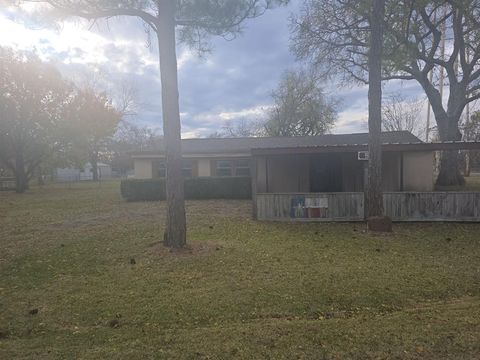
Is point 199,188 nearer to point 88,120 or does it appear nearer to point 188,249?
point 188,249

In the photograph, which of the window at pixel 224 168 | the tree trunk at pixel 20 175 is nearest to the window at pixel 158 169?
the window at pixel 224 168

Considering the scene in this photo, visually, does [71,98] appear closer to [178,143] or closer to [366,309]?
[178,143]

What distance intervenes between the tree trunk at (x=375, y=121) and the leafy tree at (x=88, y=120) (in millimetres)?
25719

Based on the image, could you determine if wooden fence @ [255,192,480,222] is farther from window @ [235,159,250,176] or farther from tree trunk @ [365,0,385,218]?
window @ [235,159,250,176]

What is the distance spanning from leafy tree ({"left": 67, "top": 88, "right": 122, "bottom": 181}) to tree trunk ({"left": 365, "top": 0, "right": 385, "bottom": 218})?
25719 mm

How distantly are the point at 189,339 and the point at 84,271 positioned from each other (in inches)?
134

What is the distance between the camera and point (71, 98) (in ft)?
96.2

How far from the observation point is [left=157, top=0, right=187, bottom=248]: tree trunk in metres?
6.65

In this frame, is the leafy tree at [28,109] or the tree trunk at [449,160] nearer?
the tree trunk at [449,160]

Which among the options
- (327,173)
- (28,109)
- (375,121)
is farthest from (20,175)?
(375,121)

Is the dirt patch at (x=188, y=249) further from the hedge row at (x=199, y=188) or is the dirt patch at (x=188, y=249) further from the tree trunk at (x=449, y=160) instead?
the tree trunk at (x=449, y=160)

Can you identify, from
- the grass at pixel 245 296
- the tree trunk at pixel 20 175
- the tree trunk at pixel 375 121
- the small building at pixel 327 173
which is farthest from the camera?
the tree trunk at pixel 20 175

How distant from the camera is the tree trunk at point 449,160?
17844 mm

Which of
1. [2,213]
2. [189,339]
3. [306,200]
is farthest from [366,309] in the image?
[2,213]
